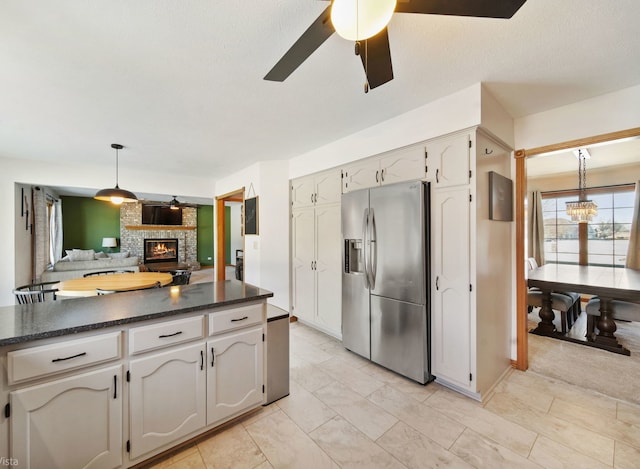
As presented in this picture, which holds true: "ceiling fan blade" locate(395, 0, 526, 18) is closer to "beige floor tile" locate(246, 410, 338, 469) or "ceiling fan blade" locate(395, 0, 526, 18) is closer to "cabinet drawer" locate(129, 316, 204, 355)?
"cabinet drawer" locate(129, 316, 204, 355)

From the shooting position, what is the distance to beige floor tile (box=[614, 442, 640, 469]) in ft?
5.23

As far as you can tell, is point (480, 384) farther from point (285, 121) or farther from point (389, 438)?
point (285, 121)

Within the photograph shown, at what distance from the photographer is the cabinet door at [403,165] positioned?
2455mm

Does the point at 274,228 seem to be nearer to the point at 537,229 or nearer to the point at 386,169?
the point at 386,169

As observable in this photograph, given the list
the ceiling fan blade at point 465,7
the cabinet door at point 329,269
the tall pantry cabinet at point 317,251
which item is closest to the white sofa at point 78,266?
the tall pantry cabinet at point 317,251

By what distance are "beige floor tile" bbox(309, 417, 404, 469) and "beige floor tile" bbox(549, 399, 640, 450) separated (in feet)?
4.69

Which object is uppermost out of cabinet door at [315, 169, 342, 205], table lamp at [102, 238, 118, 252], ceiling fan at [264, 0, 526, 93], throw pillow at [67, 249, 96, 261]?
ceiling fan at [264, 0, 526, 93]

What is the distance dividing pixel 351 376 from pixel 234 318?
138 centimetres

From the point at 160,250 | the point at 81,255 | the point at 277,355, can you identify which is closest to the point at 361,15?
the point at 277,355

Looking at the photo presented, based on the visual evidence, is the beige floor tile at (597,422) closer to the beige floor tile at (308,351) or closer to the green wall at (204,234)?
the beige floor tile at (308,351)

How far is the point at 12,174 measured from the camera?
13.0 feet

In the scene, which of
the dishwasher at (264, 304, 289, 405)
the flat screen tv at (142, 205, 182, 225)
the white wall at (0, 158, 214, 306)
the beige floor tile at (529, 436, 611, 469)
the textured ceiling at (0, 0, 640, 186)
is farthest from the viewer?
the flat screen tv at (142, 205, 182, 225)

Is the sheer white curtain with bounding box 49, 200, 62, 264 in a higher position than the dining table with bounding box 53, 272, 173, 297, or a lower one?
higher

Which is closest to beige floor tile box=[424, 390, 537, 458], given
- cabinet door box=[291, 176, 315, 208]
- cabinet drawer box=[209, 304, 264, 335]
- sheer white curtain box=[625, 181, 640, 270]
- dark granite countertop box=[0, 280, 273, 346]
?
cabinet drawer box=[209, 304, 264, 335]
